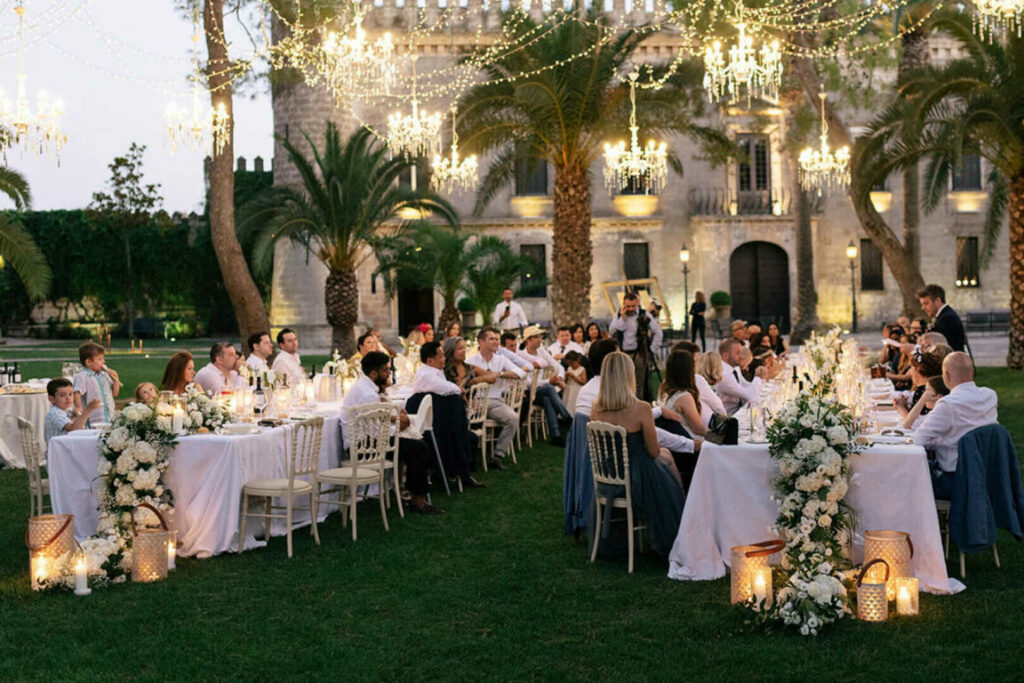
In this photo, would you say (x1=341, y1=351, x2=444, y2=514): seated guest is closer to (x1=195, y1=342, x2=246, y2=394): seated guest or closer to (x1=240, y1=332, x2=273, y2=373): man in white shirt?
(x1=195, y1=342, x2=246, y2=394): seated guest

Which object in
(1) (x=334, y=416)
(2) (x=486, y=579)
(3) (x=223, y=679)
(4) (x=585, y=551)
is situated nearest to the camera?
(3) (x=223, y=679)

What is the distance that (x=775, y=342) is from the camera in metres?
13.8

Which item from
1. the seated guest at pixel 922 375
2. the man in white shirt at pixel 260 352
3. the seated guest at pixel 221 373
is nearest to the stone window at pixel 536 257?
the man in white shirt at pixel 260 352

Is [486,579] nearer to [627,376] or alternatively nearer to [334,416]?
[627,376]

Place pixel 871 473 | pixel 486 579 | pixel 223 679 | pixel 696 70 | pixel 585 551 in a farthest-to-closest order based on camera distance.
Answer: pixel 696 70 → pixel 585 551 → pixel 486 579 → pixel 871 473 → pixel 223 679

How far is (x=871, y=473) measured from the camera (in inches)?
234

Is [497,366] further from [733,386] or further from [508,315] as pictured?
[508,315]

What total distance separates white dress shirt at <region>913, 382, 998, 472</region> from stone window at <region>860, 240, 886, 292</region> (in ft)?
90.2

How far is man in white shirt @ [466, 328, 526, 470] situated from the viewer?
10.7m

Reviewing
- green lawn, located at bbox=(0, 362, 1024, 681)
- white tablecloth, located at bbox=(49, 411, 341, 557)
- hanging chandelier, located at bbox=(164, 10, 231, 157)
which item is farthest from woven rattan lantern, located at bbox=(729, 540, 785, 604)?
hanging chandelier, located at bbox=(164, 10, 231, 157)

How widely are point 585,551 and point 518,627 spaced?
1.62 meters

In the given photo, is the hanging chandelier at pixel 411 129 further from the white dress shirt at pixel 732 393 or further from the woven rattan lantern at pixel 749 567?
the woven rattan lantern at pixel 749 567

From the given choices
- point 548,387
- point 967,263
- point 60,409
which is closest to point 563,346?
point 548,387

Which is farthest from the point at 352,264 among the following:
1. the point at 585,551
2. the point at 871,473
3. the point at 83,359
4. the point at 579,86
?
the point at 871,473
